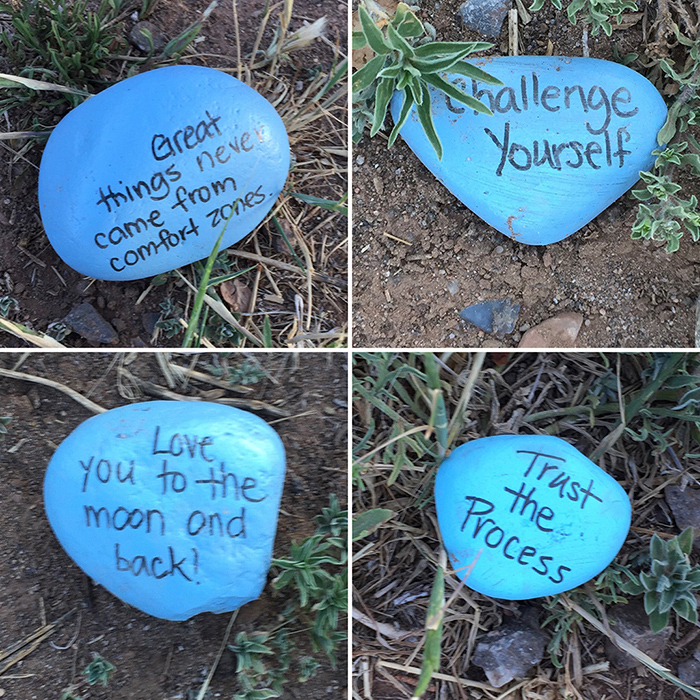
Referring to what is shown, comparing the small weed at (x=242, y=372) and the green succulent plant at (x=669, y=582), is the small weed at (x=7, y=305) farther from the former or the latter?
the green succulent plant at (x=669, y=582)

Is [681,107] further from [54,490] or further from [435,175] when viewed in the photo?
[54,490]

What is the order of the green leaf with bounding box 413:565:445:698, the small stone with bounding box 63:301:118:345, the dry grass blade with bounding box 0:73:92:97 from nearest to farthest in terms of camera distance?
1. the green leaf with bounding box 413:565:445:698
2. the dry grass blade with bounding box 0:73:92:97
3. the small stone with bounding box 63:301:118:345

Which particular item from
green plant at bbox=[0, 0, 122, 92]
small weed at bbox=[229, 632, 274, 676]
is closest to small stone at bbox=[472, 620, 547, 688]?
small weed at bbox=[229, 632, 274, 676]

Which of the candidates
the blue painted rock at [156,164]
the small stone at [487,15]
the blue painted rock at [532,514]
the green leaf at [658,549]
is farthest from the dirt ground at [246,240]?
the green leaf at [658,549]

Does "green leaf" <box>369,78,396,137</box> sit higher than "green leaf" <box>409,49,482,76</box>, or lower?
lower

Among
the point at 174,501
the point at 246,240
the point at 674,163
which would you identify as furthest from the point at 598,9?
the point at 174,501

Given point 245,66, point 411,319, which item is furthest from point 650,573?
point 245,66

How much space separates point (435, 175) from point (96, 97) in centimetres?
60

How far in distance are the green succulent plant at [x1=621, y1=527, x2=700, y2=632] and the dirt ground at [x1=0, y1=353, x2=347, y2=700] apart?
1.74 ft

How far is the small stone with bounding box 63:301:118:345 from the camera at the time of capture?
1230 mm

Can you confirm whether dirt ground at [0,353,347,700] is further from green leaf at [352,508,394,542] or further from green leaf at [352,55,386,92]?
green leaf at [352,55,386,92]

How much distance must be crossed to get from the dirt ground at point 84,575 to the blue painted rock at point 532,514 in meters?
0.25

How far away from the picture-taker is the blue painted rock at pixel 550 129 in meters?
1.17

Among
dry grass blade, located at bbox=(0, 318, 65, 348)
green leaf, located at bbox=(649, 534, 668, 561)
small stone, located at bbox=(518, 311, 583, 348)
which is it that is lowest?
green leaf, located at bbox=(649, 534, 668, 561)
